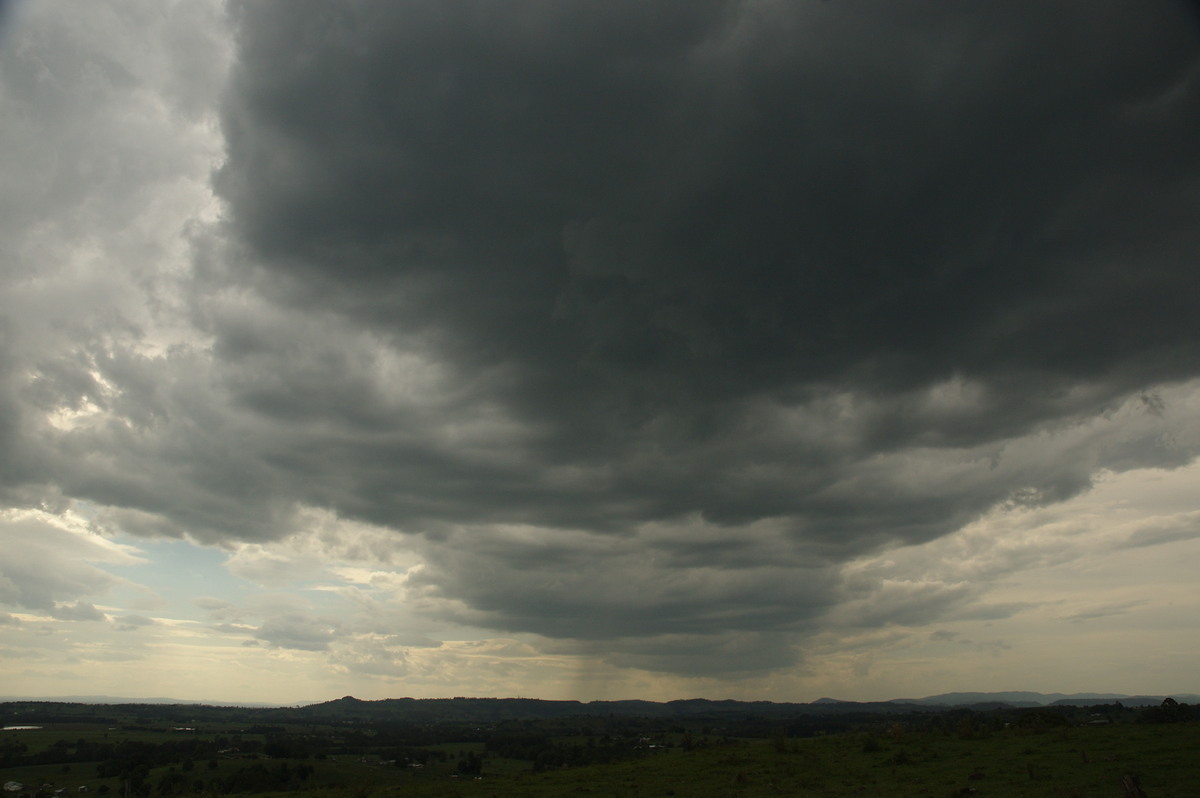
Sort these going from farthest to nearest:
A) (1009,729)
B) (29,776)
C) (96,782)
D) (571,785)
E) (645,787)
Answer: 1. (29,776)
2. (96,782)
3. (1009,729)
4. (571,785)
5. (645,787)

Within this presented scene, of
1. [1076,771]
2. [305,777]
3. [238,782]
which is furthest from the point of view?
[305,777]

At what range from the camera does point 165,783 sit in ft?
356

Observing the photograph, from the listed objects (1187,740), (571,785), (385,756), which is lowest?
(385,756)

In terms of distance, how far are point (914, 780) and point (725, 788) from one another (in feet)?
36.9

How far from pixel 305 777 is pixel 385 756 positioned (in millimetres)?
93307

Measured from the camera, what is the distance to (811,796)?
38.0 metres

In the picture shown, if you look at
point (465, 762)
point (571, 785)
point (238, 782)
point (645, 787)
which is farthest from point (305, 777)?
point (645, 787)

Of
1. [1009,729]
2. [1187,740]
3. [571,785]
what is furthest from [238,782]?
[1187,740]

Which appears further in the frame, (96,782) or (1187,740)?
(96,782)

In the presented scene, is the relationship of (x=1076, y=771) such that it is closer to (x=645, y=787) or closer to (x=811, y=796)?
(x=811, y=796)

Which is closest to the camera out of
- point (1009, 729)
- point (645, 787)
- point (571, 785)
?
point (645, 787)

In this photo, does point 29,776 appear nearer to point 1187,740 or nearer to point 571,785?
point 571,785

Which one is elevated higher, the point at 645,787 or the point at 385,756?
the point at 645,787

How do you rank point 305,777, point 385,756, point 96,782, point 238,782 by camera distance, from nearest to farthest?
point 238,782, point 305,777, point 96,782, point 385,756
